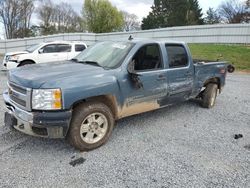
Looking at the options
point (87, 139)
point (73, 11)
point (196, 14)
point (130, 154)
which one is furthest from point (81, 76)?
point (73, 11)

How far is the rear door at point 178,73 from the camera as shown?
5223mm

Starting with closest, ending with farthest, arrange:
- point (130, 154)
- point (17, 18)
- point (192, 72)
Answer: point (130, 154) → point (192, 72) → point (17, 18)

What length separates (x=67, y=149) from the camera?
4109mm

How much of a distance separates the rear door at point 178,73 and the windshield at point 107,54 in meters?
1.00

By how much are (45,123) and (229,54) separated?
57.1 ft

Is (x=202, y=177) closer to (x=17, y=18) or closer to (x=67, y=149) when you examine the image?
(x=67, y=149)

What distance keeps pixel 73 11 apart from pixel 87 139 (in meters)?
67.7

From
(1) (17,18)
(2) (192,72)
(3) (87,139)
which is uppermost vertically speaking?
(1) (17,18)

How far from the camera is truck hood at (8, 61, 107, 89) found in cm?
366

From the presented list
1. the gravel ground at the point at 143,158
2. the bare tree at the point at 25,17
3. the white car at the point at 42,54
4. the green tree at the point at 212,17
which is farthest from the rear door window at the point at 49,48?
the green tree at the point at 212,17

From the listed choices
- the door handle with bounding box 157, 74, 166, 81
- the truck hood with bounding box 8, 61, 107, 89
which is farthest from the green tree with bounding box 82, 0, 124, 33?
the truck hood with bounding box 8, 61, 107, 89

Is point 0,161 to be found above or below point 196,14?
below

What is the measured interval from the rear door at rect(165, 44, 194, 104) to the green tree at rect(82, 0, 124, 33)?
4451cm

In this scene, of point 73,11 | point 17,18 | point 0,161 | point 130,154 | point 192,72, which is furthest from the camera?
point 73,11
